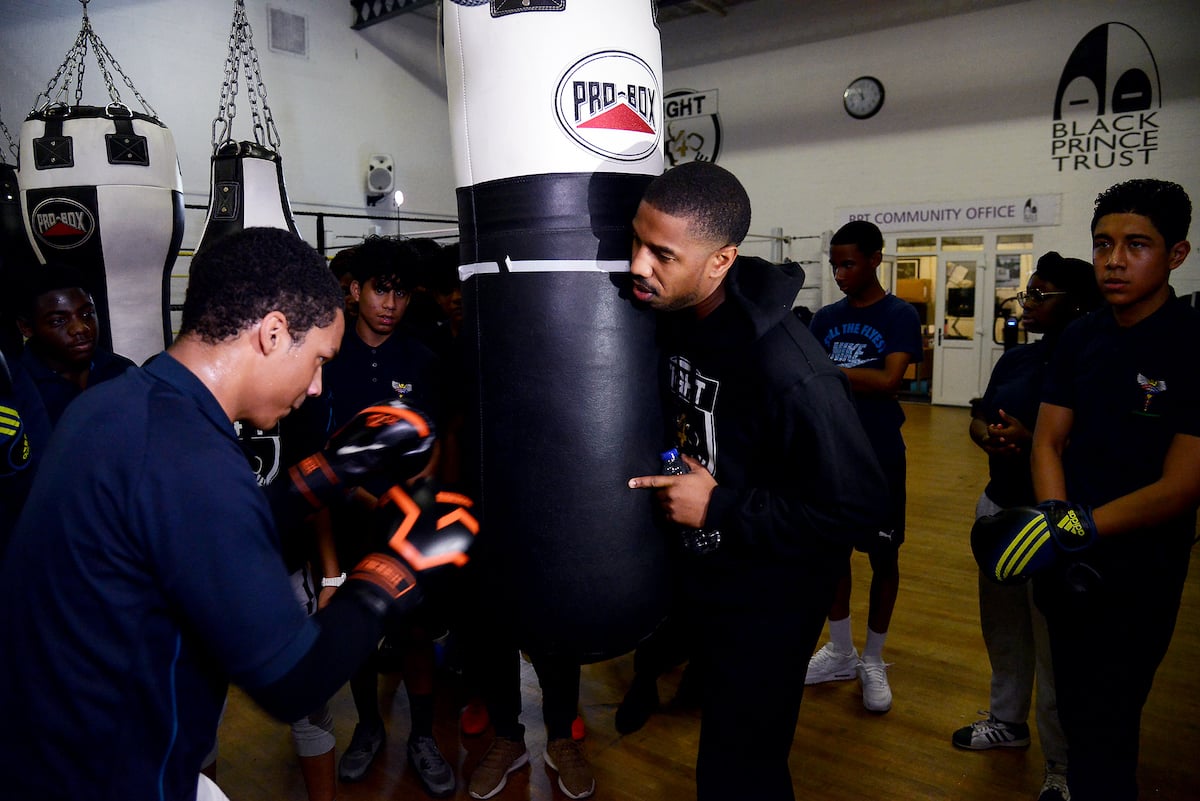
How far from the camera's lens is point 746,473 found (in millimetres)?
1592

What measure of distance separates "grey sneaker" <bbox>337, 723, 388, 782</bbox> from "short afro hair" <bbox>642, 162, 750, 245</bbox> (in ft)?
5.92

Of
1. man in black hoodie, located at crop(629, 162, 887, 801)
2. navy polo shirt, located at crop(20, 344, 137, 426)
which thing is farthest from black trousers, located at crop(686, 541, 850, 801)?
navy polo shirt, located at crop(20, 344, 137, 426)

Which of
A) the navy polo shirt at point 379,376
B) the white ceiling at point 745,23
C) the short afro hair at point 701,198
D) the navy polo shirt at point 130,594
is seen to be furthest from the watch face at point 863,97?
the navy polo shirt at point 130,594

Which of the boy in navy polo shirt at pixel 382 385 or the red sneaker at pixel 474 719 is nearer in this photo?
the boy in navy polo shirt at pixel 382 385

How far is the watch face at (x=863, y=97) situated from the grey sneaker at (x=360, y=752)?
361 inches

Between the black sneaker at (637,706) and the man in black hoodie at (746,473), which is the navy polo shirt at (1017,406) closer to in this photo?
the man in black hoodie at (746,473)

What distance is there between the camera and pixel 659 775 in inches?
88.7

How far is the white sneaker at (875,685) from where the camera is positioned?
2.58m

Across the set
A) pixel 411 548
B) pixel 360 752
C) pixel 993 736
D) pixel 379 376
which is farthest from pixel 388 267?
pixel 993 736

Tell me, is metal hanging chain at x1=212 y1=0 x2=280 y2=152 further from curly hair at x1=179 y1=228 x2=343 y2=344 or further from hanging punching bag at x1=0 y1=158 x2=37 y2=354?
curly hair at x1=179 y1=228 x2=343 y2=344

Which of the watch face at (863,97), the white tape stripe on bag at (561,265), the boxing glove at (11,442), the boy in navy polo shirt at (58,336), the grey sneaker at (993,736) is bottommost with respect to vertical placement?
the grey sneaker at (993,736)

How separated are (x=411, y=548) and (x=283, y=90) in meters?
9.79

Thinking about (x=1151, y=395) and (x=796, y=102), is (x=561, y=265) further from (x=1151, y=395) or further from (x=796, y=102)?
(x=796, y=102)

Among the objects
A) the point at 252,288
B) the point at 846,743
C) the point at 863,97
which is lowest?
the point at 846,743
